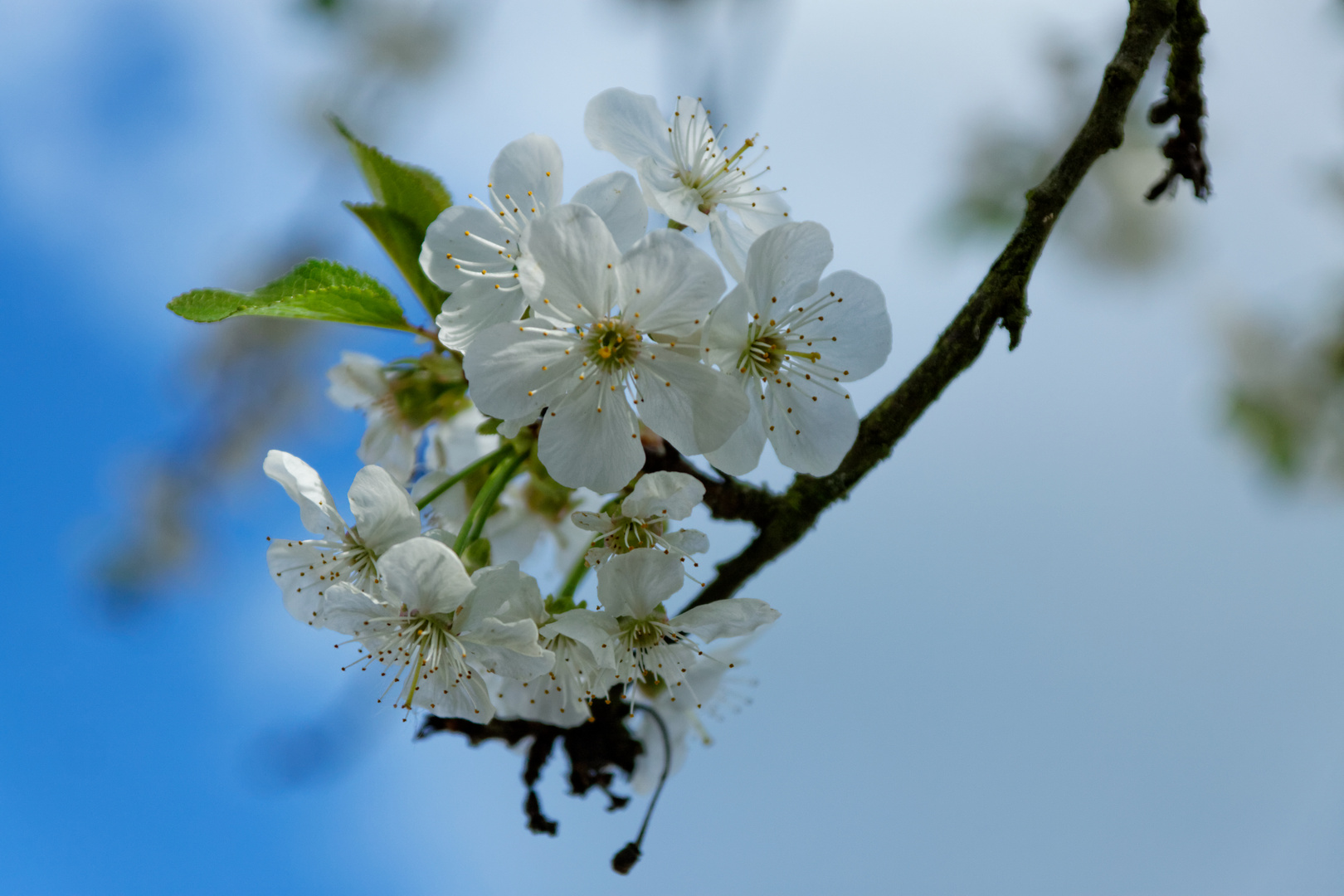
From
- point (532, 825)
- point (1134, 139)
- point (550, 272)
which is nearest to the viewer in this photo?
point (550, 272)

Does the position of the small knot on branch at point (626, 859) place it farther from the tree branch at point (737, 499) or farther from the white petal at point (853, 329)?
the white petal at point (853, 329)

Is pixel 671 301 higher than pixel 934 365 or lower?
lower

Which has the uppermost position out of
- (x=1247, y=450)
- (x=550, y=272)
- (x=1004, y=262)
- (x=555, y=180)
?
(x=1247, y=450)

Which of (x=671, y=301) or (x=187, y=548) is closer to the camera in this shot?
(x=671, y=301)

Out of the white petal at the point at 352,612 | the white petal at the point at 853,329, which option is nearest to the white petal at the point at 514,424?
the white petal at the point at 352,612

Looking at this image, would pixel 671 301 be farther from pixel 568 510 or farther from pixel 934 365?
pixel 568 510

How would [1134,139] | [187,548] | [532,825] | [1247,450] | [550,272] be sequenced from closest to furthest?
[550,272]
[532,825]
[1247,450]
[1134,139]
[187,548]

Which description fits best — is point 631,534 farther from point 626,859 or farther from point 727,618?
point 626,859

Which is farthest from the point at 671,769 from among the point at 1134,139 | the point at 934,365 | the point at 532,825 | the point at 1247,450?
the point at 1134,139
